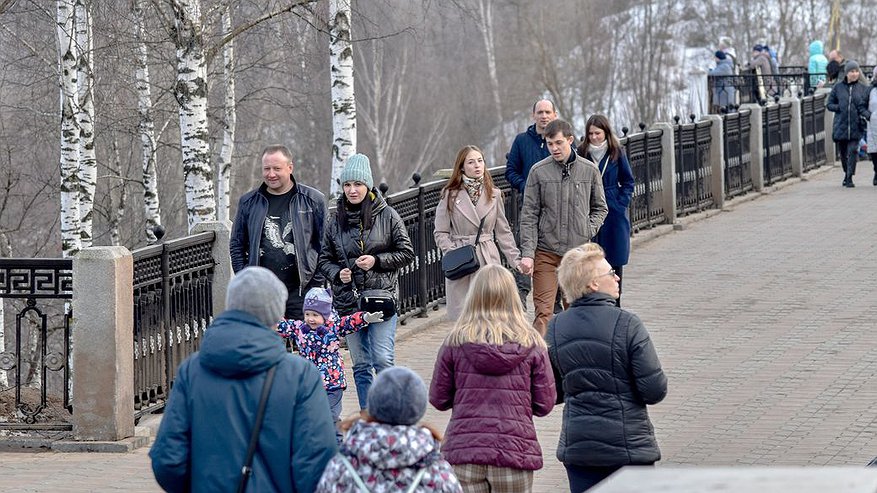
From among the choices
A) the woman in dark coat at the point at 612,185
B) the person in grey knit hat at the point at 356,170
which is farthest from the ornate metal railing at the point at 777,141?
the person in grey knit hat at the point at 356,170

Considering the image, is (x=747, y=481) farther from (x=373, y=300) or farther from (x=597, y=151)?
(x=597, y=151)

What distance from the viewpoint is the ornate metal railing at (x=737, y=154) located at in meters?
21.3

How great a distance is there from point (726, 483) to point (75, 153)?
17.2 meters

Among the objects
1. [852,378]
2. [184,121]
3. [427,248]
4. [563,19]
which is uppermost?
[563,19]

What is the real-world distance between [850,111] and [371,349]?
1495 cm

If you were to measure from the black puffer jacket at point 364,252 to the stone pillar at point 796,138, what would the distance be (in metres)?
16.4

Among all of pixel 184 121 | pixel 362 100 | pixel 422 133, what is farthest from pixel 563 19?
pixel 184 121

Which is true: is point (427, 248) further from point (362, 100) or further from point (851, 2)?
point (851, 2)

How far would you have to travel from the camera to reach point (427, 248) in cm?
1344

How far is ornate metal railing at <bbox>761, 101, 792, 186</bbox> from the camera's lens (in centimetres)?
2314

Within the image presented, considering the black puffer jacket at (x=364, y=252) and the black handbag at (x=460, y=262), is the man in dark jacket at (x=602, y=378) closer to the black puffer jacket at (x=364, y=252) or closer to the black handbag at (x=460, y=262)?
the black puffer jacket at (x=364, y=252)

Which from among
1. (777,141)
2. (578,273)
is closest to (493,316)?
(578,273)

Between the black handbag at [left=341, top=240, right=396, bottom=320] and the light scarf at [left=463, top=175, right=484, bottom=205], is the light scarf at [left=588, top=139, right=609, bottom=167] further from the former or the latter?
the black handbag at [left=341, top=240, right=396, bottom=320]

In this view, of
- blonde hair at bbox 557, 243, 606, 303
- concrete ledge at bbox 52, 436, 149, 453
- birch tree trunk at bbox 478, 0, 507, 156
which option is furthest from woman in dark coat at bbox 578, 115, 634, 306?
birch tree trunk at bbox 478, 0, 507, 156
